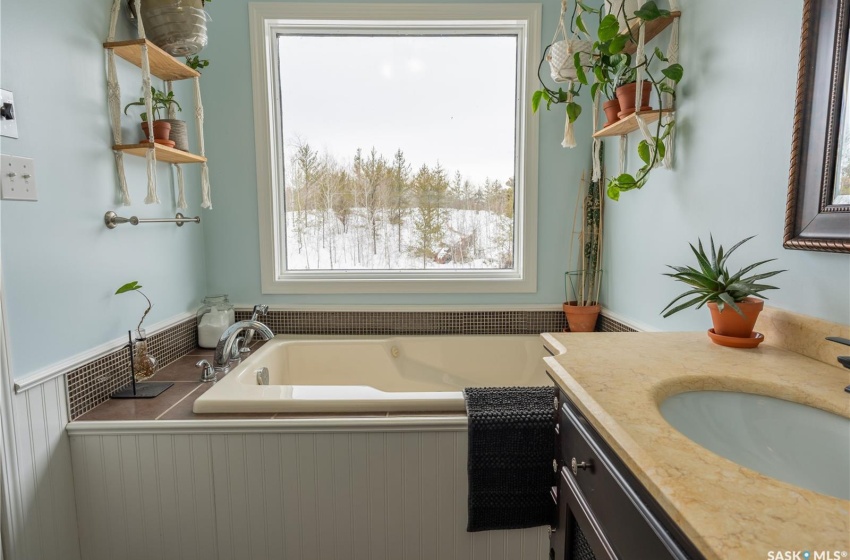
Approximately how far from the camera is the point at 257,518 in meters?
1.47

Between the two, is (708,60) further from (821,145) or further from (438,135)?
Answer: (438,135)

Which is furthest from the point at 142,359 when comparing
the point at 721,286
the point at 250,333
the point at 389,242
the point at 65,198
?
the point at 721,286

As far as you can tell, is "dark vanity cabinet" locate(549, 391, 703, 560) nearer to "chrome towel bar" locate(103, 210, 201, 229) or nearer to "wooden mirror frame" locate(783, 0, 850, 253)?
"wooden mirror frame" locate(783, 0, 850, 253)

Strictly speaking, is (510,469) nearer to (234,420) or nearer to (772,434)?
(772,434)

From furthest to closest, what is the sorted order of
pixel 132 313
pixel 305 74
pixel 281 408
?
pixel 305 74
pixel 132 313
pixel 281 408

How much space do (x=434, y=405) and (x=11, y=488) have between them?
120cm

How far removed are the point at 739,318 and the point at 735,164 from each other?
502mm

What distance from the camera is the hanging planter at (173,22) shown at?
A: 1.76 metres

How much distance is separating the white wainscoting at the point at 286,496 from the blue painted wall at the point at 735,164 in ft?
3.23

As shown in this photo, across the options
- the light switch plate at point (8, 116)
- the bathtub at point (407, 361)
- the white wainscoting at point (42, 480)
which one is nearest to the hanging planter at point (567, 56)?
the bathtub at point (407, 361)

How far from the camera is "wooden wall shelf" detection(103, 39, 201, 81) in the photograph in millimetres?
1637

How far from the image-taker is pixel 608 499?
2.51 feet

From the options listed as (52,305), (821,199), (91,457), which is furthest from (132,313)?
(821,199)

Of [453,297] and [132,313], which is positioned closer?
[132,313]
